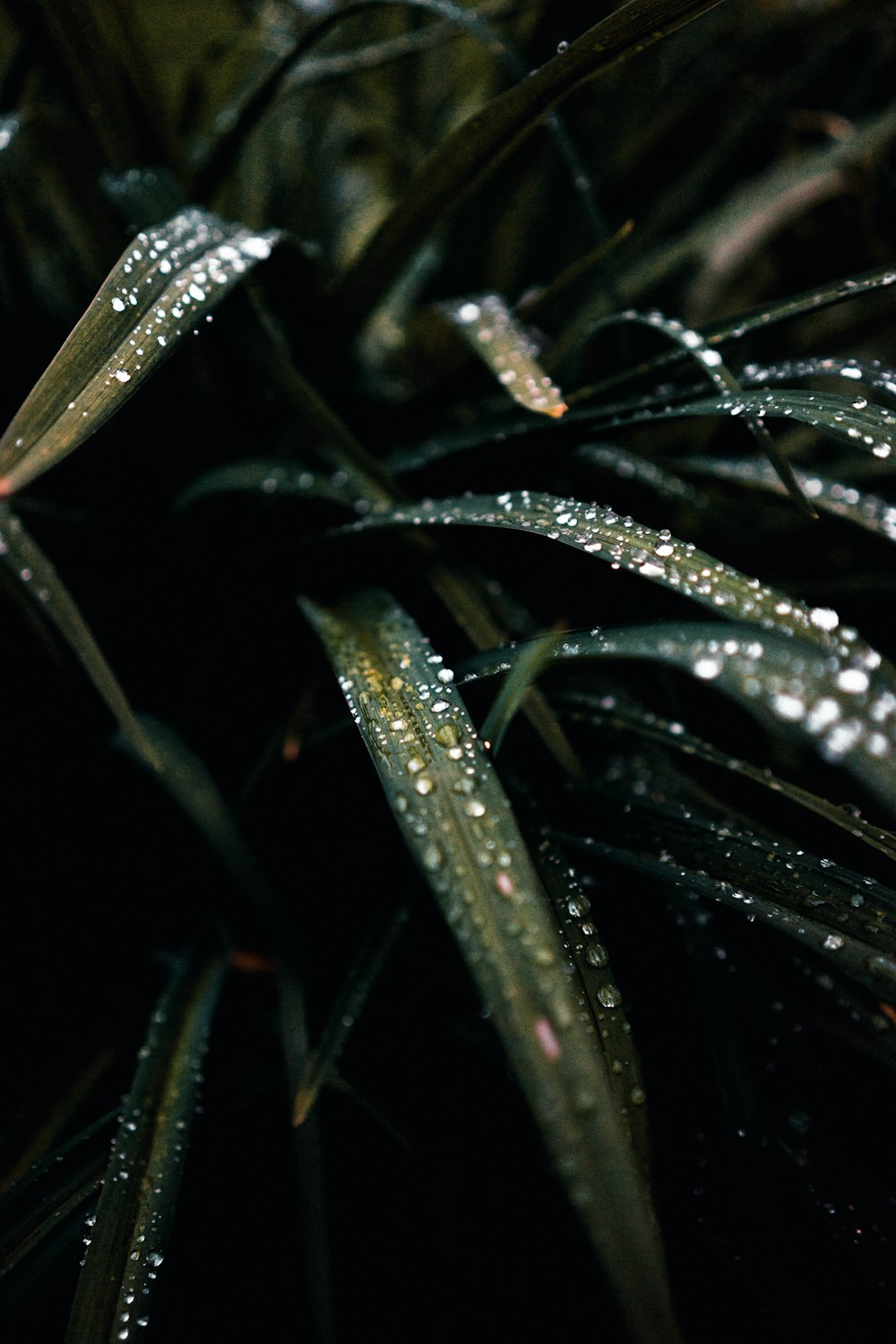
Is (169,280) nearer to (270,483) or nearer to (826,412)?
(270,483)

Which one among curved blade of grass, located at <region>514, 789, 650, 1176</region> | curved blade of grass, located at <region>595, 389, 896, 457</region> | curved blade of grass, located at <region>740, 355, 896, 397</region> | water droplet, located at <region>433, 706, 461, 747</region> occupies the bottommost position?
curved blade of grass, located at <region>514, 789, 650, 1176</region>

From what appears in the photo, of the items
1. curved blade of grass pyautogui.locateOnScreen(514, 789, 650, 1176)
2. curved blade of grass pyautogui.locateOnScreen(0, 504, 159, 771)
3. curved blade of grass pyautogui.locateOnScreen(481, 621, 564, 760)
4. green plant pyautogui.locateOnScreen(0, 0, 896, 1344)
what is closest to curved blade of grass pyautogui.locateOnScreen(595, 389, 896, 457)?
green plant pyautogui.locateOnScreen(0, 0, 896, 1344)

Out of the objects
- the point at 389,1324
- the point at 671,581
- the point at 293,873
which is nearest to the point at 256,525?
the point at 293,873

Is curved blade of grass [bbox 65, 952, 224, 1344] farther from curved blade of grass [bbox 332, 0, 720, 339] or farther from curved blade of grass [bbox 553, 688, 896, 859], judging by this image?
curved blade of grass [bbox 332, 0, 720, 339]

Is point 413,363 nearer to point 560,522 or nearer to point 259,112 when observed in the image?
point 259,112

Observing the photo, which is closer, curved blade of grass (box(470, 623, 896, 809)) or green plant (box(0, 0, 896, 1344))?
curved blade of grass (box(470, 623, 896, 809))

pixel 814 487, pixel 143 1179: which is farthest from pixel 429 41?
pixel 143 1179

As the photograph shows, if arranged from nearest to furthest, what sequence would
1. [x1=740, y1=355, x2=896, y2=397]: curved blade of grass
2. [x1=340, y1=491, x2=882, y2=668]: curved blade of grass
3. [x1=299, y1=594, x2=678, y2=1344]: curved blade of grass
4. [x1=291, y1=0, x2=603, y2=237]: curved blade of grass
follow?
[x1=299, y1=594, x2=678, y2=1344]: curved blade of grass < [x1=340, y1=491, x2=882, y2=668]: curved blade of grass < [x1=740, y1=355, x2=896, y2=397]: curved blade of grass < [x1=291, y1=0, x2=603, y2=237]: curved blade of grass
